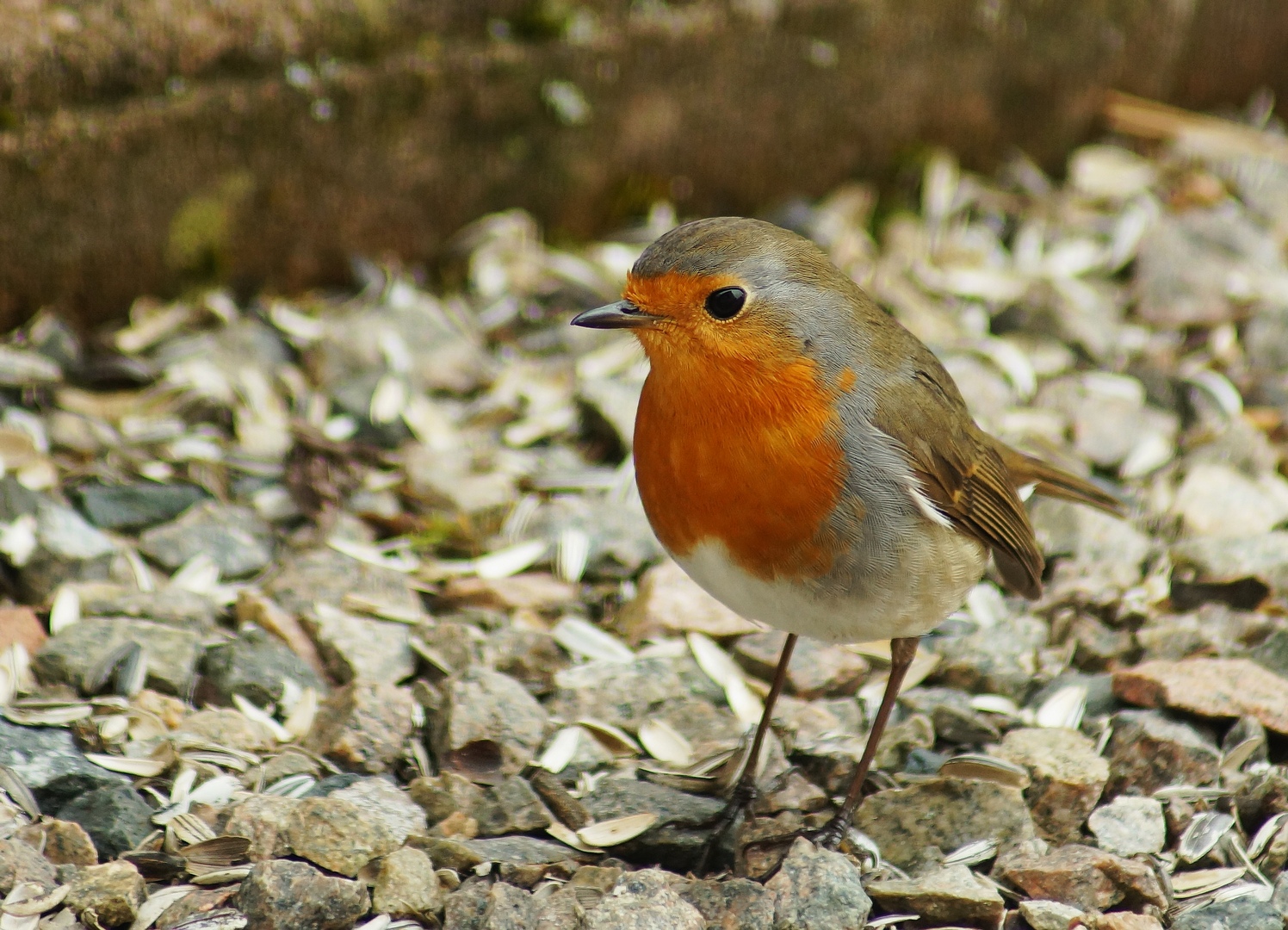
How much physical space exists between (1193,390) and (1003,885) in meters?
2.47

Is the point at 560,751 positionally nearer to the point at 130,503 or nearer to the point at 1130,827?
the point at 1130,827

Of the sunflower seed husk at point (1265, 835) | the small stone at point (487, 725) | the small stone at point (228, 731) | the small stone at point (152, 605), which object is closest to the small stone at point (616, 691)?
the small stone at point (487, 725)

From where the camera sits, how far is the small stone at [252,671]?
3.54 meters

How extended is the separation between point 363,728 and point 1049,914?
153 cm

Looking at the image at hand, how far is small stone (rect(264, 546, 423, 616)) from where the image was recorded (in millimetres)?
3896

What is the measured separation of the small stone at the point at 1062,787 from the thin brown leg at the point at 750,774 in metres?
0.57

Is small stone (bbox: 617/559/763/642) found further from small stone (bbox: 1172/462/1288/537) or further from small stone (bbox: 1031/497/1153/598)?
small stone (bbox: 1172/462/1288/537)

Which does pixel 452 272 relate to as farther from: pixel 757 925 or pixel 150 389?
pixel 757 925

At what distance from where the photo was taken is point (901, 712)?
3760 mm

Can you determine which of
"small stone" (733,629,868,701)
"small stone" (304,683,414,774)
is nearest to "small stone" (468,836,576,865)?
"small stone" (304,683,414,774)

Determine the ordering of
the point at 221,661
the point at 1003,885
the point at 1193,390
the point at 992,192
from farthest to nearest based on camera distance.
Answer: the point at 992,192 → the point at 1193,390 → the point at 221,661 → the point at 1003,885

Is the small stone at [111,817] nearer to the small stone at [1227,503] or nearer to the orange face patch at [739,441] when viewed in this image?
the orange face patch at [739,441]

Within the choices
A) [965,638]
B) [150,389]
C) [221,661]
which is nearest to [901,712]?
[965,638]

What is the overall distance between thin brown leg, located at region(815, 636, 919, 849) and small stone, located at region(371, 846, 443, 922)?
87cm
